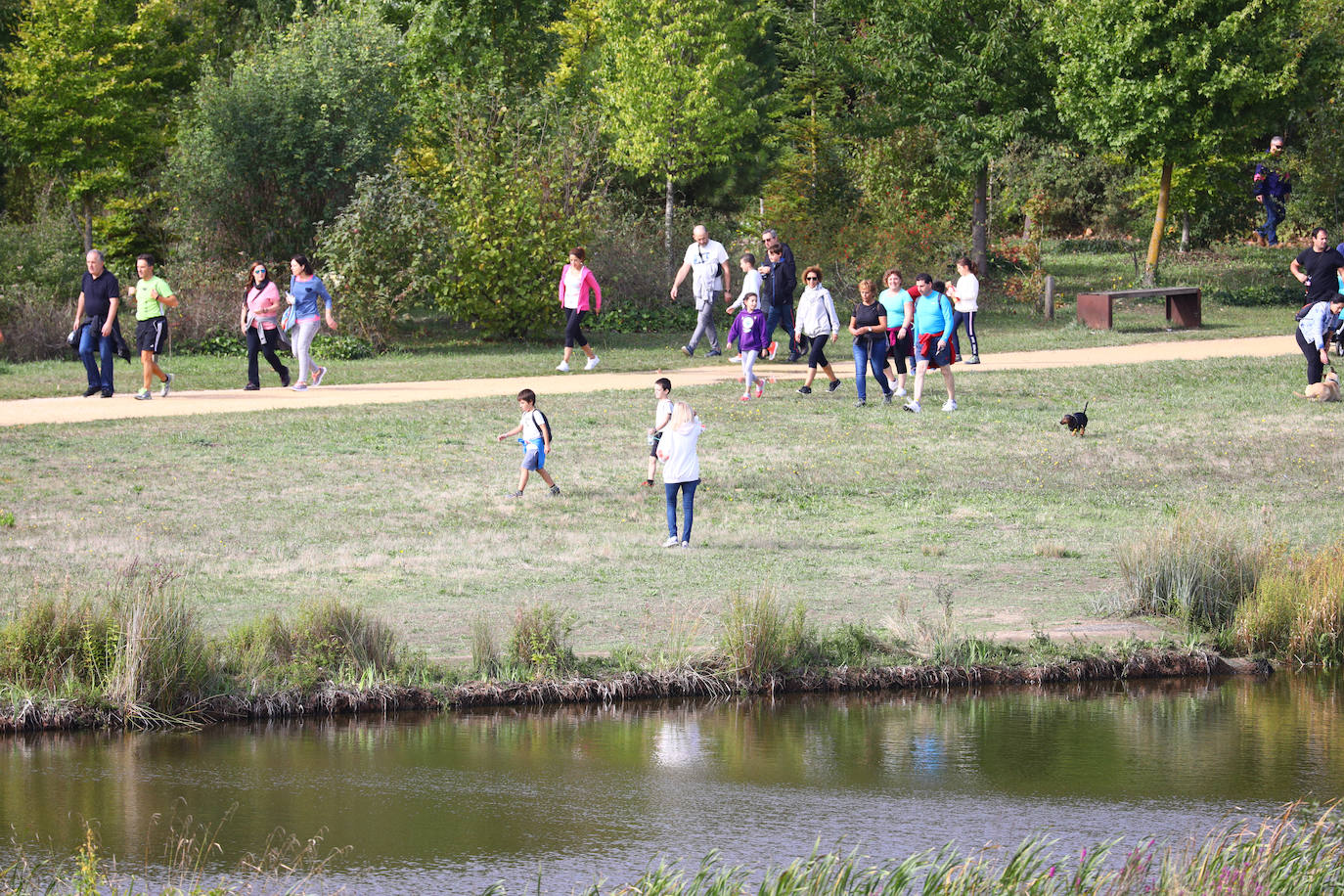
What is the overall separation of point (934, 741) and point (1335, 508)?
843 cm

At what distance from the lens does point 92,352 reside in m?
21.6

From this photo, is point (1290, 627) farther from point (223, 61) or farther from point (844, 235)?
point (223, 61)

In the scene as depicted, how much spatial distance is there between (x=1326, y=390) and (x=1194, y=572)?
10130mm

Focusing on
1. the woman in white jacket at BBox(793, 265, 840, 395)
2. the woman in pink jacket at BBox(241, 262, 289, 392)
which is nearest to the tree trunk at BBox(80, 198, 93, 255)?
the woman in pink jacket at BBox(241, 262, 289, 392)

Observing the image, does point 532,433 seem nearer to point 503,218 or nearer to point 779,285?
point 779,285

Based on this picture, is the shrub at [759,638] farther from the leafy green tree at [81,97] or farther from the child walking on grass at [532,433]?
the leafy green tree at [81,97]

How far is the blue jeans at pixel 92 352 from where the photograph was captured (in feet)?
69.1

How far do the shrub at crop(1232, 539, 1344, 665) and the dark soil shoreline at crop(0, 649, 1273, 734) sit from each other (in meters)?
0.27

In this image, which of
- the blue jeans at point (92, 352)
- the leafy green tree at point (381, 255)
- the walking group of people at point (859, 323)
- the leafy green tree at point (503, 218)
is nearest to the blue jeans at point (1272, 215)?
the leafy green tree at point (503, 218)

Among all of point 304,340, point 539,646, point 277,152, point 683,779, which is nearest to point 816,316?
point 304,340

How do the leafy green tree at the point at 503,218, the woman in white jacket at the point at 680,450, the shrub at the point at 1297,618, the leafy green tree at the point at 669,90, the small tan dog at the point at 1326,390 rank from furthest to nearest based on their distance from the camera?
the leafy green tree at the point at 669,90 → the leafy green tree at the point at 503,218 → the small tan dog at the point at 1326,390 → the woman in white jacket at the point at 680,450 → the shrub at the point at 1297,618

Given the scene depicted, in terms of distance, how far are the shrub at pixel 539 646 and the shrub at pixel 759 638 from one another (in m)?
1.12

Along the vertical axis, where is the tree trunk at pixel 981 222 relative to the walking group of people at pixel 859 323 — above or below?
above

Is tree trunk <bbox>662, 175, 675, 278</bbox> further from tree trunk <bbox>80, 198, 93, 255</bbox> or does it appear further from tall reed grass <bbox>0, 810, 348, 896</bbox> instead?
tall reed grass <bbox>0, 810, 348, 896</bbox>
